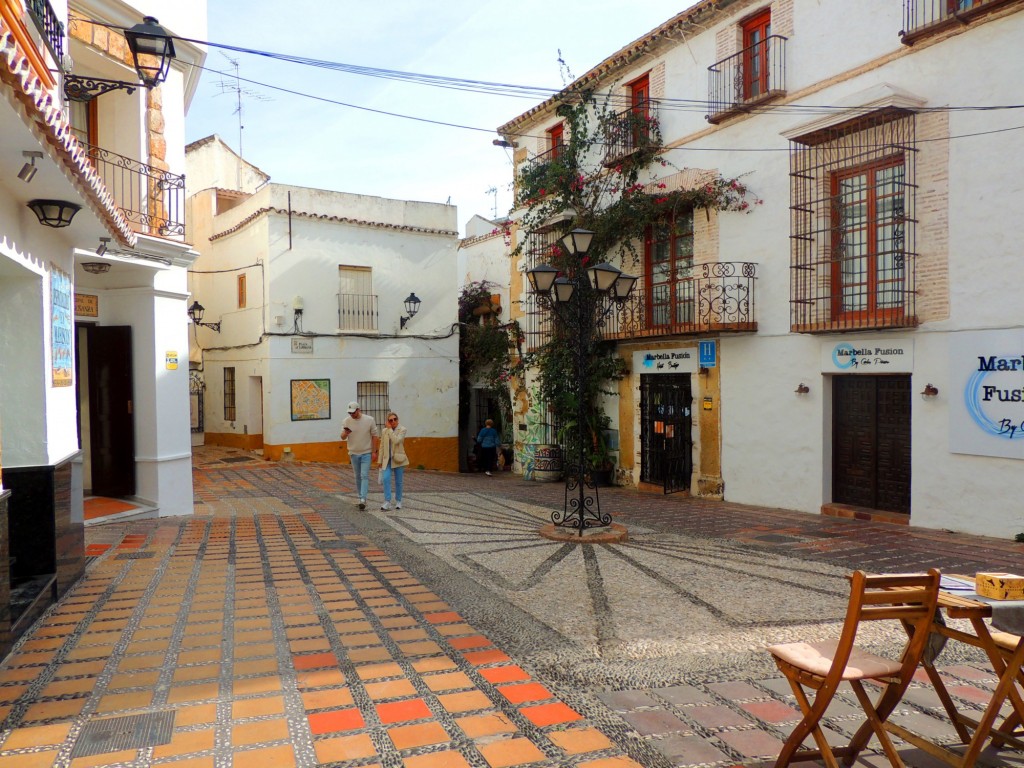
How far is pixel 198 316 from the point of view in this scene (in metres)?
19.1

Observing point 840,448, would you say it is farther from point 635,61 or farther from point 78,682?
point 78,682

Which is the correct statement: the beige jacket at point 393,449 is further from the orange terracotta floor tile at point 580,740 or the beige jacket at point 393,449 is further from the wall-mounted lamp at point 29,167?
the orange terracotta floor tile at point 580,740

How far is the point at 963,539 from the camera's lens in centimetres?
837

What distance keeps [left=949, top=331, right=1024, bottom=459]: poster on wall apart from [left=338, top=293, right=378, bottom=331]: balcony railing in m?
13.5

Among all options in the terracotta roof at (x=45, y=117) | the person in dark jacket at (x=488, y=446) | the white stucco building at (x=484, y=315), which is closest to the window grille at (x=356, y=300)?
the white stucco building at (x=484, y=315)

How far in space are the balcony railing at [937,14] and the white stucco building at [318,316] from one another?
12.7 meters

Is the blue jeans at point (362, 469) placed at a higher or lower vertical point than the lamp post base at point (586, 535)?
higher

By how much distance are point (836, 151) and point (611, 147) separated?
188 inches

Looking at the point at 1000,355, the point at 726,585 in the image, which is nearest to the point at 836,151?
the point at 1000,355

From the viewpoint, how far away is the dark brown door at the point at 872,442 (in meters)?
9.60

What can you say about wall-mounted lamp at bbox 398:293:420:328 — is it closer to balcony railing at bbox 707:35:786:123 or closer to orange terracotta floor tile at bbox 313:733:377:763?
balcony railing at bbox 707:35:786:123

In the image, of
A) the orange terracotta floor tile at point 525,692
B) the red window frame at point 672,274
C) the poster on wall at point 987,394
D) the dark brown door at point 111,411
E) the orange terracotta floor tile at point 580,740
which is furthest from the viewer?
the red window frame at point 672,274

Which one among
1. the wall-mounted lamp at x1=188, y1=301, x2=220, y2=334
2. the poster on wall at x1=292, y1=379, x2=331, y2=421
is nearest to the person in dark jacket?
the poster on wall at x1=292, y1=379, x2=331, y2=421

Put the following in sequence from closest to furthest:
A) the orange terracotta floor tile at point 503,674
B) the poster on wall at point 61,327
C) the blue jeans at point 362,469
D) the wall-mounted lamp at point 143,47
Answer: the orange terracotta floor tile at point 503,674
the poster on wall at point 61,327
the wall-mounted lamp at point 143,47
the blue jeans at point 362,469
